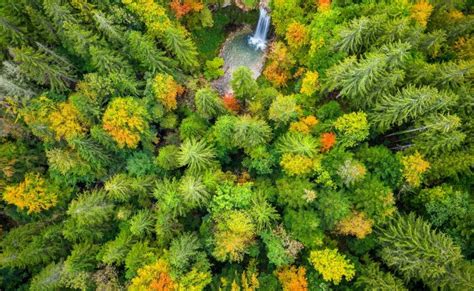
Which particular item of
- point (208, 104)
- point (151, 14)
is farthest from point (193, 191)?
point (151, 14)

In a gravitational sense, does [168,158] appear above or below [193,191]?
above

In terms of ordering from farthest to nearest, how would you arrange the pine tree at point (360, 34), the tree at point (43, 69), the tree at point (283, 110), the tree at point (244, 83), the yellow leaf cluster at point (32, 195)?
1. the yellow leaf cluster at point (32, 195)
2. the tree at point (244, 83)
3. the tree at point (43, 69)
4. the tree at point (283, 110)
5. the pine tree at point (360, 34)

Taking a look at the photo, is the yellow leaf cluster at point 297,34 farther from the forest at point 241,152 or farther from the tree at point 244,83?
the tree at point 244,83

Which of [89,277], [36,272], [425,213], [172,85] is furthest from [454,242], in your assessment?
[36,272]

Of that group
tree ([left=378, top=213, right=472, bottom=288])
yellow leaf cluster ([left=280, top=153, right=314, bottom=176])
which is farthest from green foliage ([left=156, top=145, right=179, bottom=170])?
tree ([left=378, top=213, right=472, bottom=288])

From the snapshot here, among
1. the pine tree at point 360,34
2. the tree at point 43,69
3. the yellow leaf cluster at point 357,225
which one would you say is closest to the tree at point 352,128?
the yellow leaf cluster at point 357,225

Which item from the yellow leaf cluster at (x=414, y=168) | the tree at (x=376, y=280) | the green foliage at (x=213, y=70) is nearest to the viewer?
the tree at (x=376, y=280)

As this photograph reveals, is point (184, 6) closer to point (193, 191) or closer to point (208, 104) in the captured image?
point (208, 104)
